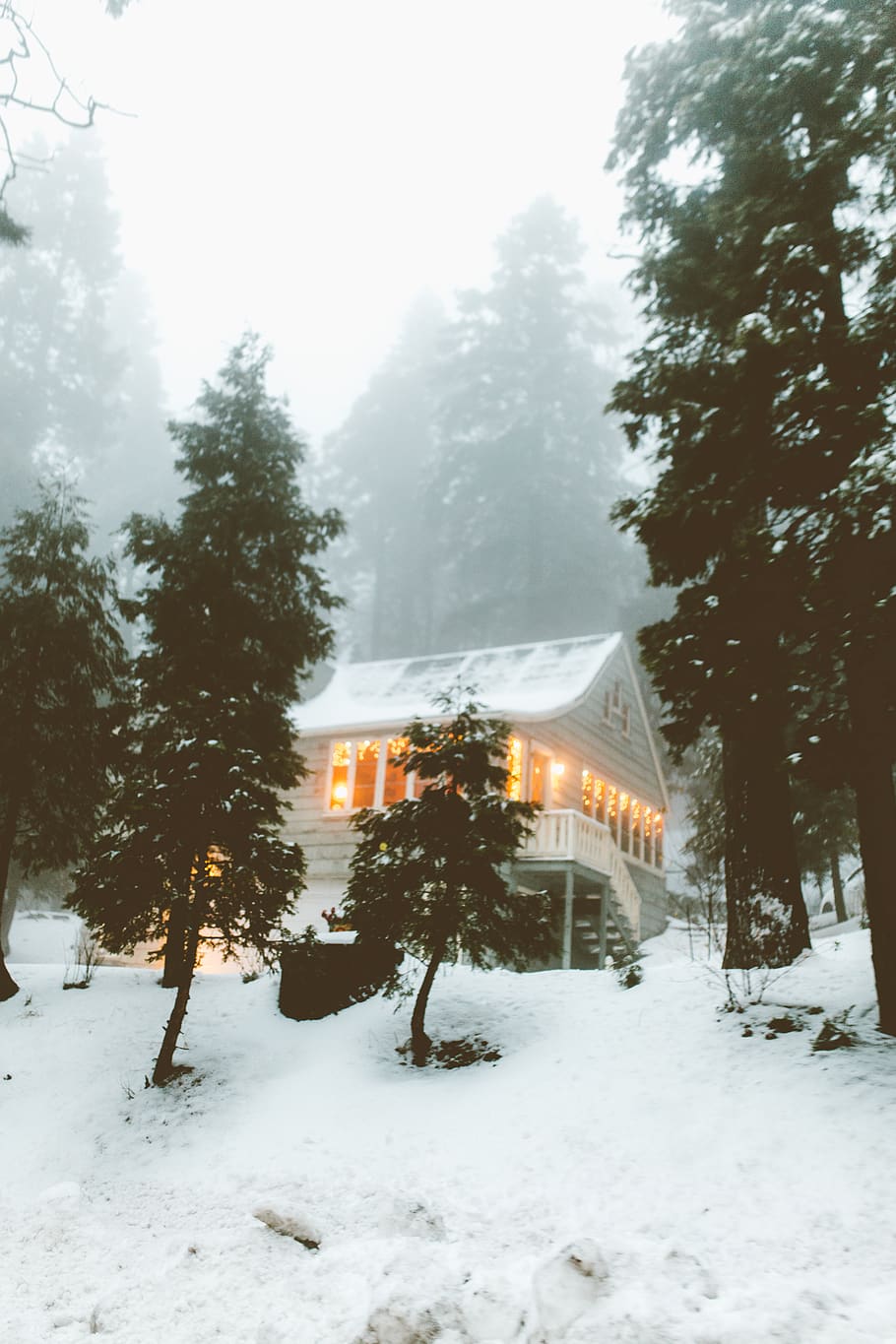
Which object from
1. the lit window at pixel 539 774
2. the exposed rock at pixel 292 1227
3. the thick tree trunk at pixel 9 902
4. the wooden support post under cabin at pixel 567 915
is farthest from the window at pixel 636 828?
the exposed rock at pixel 292 1227

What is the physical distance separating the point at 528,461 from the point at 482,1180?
40670 mm

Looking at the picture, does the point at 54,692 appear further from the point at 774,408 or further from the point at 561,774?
the point at 561,774

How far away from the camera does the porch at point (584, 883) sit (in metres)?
16.9

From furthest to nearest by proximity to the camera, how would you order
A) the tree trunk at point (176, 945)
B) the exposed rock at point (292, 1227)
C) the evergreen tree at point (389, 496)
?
the evergreen tree at point (389, 496) < the tree trunk at point (176, 945) < the exposed rock at point (292, 1227)

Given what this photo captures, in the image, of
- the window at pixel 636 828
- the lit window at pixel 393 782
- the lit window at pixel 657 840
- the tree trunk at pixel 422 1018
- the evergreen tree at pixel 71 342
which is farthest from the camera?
the evergreen tree at pixel 71 342

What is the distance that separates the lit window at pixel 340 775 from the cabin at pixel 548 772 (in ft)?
0.10

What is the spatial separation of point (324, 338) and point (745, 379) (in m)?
91.0

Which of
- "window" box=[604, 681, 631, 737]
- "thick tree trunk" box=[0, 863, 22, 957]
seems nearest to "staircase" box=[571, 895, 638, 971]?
"window" box=[604, 681, 631, 737]

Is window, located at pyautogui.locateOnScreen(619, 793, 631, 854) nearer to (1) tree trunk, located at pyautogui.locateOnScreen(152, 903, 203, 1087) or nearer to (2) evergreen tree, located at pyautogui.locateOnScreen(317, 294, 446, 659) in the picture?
(1) tree trunk, located at pyautogui.locateOnScreen(152, 903, 203, 1087)

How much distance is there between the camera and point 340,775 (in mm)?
20250

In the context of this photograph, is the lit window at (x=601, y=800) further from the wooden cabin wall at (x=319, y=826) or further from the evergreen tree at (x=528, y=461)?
the evergreen tree at (x=528, y=461)

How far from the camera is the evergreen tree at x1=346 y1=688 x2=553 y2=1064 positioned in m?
9.03

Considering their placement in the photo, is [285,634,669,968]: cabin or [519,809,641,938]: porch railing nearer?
[519,809,641,938]: porch railing

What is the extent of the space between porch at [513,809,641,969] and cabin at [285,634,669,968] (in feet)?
0.11
